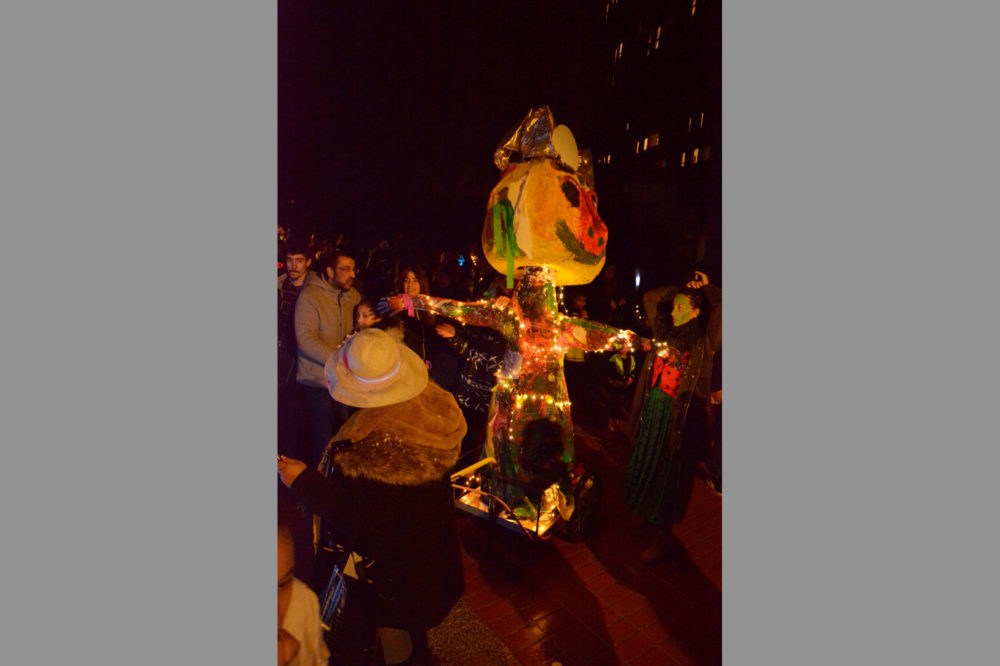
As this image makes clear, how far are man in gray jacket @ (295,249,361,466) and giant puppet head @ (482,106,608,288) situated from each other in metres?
1.12

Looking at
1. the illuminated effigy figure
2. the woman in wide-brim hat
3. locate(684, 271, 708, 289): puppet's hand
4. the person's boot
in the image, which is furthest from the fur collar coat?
locate(684, 271, 708, 289): puppet's hand

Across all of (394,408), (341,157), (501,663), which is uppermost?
(341,157)

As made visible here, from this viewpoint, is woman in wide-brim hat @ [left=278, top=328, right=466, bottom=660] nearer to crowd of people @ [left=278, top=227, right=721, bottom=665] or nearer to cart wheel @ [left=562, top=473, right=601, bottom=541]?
crowd of people @ [left=278, top=227, right=721, bottom=665]

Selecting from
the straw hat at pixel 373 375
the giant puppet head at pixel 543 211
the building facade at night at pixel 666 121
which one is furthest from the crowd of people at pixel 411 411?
the building facade at night at pixel 666 121

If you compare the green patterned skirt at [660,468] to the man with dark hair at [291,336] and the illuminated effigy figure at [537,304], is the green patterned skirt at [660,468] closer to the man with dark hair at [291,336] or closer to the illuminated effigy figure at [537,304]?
the illuminated effigy figure at [537,304]

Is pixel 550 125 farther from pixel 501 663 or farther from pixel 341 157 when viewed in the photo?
pixel 501 663

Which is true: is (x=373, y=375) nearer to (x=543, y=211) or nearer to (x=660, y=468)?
(x=543, y=211)

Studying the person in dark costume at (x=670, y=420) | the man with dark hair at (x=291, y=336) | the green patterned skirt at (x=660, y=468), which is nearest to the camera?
the person in dark costume at (x=670, y=420)

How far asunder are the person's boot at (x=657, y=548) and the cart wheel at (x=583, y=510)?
0.36m

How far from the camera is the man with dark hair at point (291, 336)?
10.5ft

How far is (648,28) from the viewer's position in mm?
2857

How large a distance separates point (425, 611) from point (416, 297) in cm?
168

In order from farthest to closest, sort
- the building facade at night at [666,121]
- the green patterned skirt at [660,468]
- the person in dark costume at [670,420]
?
the green patterned skirt at [660,468]
the person in dark costume at [670,420]
the building facade at night at [666,121]

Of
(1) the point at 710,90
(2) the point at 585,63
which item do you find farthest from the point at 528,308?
(2) the point at 585,63
